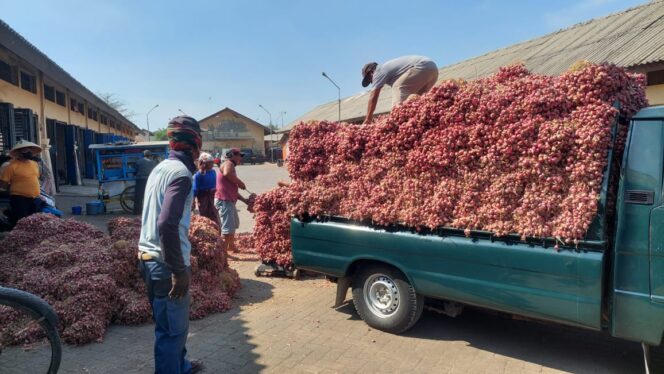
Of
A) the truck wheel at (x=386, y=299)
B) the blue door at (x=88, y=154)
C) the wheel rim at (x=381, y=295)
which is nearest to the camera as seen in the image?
the truck wheel at (x=386, y=299)

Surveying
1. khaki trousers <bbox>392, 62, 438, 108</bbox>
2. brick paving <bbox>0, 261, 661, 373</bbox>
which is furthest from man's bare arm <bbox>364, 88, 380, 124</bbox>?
brick paving <bbox>0, 261, 661, 373</bbox>

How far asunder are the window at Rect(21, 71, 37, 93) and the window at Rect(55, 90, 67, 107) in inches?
141

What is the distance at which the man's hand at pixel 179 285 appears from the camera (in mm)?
3113

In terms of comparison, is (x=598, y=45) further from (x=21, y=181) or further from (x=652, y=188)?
(x=21, y=181)

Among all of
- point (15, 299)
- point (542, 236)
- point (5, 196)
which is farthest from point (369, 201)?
point (5, 196)

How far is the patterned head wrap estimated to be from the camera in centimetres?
337

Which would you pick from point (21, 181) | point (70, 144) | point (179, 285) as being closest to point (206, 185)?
point (21, 181)

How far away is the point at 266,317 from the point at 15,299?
2.43 metres

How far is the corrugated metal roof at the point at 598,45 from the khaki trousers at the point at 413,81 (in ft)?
22.4

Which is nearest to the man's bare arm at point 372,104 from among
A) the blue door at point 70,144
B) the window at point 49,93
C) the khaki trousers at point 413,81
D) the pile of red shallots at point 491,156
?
the khaki trousers at point 413,81

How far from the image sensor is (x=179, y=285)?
312cm

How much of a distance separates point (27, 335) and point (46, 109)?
17011mm

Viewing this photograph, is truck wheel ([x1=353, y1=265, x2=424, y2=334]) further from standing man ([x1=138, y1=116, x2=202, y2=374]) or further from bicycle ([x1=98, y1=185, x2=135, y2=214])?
bicycle ([x1=98, y1=185, x2=135, y2=214])

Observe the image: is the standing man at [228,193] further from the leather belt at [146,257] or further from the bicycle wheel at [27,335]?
the leather belt at [146,257]
